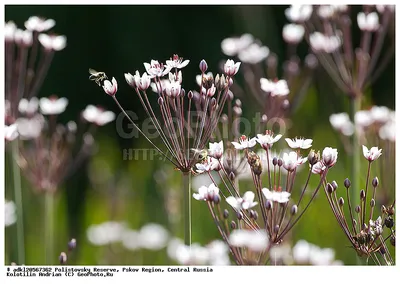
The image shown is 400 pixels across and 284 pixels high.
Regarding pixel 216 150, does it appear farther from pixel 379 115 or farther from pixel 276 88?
pixel 379 115

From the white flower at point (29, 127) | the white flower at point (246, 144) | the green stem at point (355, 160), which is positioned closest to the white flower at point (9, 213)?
the white flower at point (29, 127)

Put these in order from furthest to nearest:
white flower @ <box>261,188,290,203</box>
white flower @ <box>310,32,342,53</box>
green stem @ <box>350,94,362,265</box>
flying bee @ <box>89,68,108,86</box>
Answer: white flower @ <box>310,32,342,53</box>, green stem @ <box>350,94,362,265</box>, flying bee @ <box>89,68,108,86</box>, white flower @ <box>261,188,290,203</box>

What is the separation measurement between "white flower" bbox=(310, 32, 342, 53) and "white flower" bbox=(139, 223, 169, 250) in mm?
A: 837

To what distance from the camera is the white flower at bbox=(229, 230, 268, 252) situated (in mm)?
1354

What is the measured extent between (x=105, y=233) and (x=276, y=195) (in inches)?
→ 39.6

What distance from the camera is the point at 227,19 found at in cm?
277

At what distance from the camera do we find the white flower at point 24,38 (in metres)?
→ 1.76

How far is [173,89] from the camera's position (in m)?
1.37

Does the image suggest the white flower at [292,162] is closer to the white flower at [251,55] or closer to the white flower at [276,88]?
the white flower at [276,88]

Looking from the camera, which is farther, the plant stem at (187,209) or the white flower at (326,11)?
the white flower at (326,11)

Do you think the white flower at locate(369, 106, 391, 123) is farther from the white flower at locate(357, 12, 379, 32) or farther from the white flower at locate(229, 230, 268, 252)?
the white flower at locate(229, 230, 268, 252)

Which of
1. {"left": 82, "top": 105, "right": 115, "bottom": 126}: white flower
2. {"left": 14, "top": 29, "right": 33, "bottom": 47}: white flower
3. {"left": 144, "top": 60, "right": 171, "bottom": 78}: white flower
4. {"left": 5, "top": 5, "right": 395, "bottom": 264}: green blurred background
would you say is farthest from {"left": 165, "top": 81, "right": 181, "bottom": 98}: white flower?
{"left": 14, "top": 29, "right": 33, "bottom": 47}: white flower

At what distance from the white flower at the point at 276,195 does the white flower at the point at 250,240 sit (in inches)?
3.8
